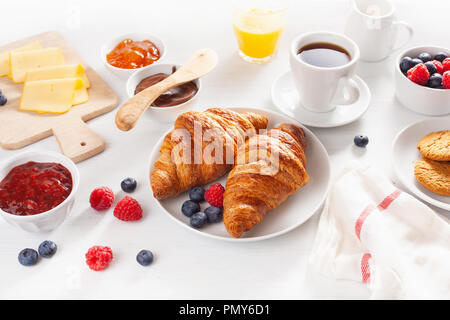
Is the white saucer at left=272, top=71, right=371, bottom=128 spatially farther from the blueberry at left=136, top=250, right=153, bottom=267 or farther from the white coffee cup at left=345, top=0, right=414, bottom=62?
the blueberry at left=136, top=250, right=153, bottom=267

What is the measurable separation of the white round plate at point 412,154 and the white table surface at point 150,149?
6 cm

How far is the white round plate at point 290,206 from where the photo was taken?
4.47 ft

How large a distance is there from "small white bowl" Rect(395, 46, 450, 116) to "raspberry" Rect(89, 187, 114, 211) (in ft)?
3.75

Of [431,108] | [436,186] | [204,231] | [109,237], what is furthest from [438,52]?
[109,237]

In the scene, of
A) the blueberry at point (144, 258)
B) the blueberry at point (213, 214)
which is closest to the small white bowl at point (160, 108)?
the blueberry at point (213, 214)

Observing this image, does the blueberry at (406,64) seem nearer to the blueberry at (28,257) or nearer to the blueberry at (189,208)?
the blueberry at (189,208)

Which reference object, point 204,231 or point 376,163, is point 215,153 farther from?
point 376,163

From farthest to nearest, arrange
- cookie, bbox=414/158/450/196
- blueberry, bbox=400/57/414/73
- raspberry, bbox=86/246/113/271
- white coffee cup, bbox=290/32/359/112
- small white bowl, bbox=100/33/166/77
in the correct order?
small white bowl, bbox=100/33/166/77 < blueberry, bbox=400/57/414/73 < white coffee cup, bbox=290/32/359/112 < cookie, bbox=414/158/450/196 < raspberry, bbox=86/246/113/271

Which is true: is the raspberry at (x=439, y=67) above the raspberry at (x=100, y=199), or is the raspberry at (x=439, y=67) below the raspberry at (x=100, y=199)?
above

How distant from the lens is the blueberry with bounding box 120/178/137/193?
1510 mm

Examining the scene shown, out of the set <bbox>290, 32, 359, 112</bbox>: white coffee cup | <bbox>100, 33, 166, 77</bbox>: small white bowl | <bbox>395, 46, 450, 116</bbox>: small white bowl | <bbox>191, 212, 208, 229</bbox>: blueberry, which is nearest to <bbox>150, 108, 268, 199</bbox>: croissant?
<bbox>191, 212, 208, 229</bbox>: blueberry
